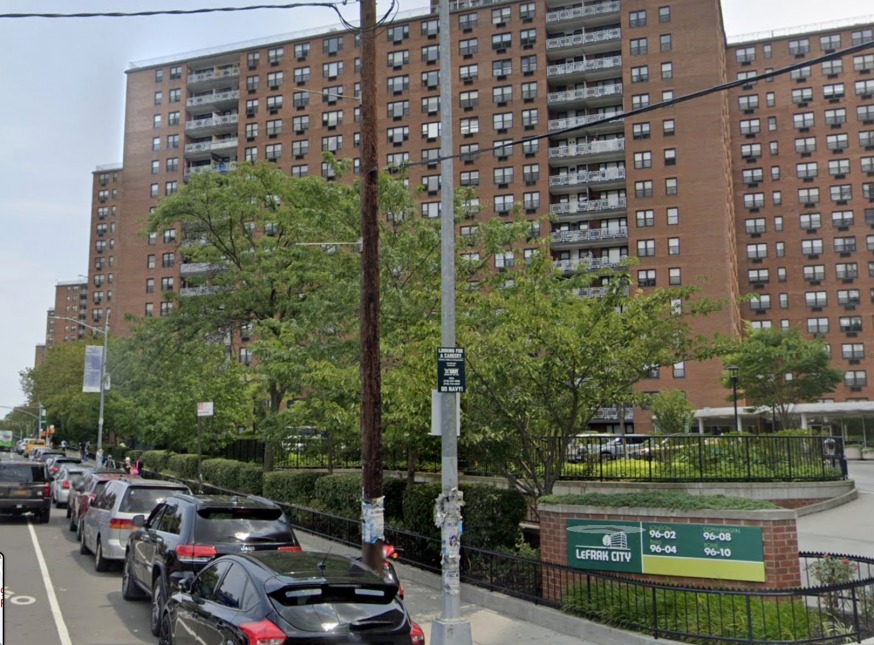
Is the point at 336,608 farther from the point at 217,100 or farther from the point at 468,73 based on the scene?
the point at 217,100

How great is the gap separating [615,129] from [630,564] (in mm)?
63383

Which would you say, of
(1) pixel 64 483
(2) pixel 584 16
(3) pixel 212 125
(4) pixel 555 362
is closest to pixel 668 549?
(4) pixel 555 362

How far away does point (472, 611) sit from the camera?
1210cm

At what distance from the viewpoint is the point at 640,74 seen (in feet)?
224

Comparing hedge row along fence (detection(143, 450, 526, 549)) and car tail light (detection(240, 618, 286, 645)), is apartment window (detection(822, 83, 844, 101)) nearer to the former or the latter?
hedge row along fence (detection(143, 450, 526, 549))

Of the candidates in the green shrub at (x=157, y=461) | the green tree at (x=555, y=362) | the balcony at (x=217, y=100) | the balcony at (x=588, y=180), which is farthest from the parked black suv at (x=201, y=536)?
the balcony at (x=217, y=100)

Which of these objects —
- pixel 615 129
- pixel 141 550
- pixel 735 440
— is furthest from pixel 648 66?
pixel 141 550

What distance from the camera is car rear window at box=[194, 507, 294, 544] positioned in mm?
11031

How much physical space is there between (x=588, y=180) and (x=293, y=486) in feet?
170

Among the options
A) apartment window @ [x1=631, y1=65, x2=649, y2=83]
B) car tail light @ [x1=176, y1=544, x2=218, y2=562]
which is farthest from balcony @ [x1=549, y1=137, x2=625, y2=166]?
car tail light @ [x1=176, y1=544, x2=218, y2=562]

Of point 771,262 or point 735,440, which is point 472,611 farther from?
point 771,262

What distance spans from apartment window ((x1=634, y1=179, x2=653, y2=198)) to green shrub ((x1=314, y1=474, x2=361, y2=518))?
172ft

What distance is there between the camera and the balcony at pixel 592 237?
6725 centimetres

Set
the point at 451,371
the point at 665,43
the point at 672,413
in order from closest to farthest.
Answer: the point at 451,371
the point at 672,413
the point at 665,43
